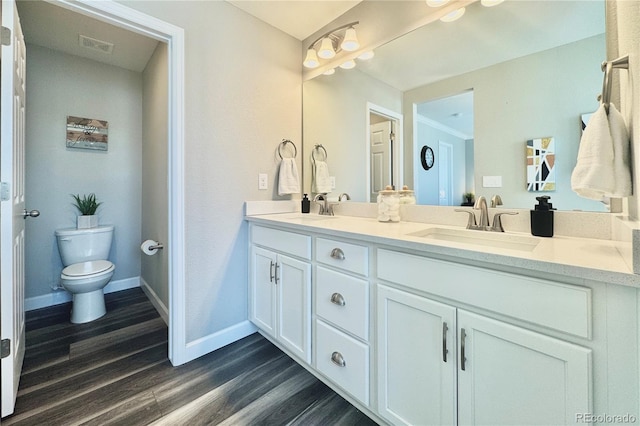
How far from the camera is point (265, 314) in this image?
176 centimetres

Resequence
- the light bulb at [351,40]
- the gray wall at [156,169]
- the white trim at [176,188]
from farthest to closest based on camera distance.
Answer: the gray wall at [156,169], the light bulb at [351,40], the white trim at [176,188]

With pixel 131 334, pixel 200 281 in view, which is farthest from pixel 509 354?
pixel 131 334

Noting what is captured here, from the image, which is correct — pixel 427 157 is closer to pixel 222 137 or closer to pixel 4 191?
pixel 222 137

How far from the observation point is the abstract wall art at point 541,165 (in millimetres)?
1141

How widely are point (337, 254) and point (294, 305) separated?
0.47 meters

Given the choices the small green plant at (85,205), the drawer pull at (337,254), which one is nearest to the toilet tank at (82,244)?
the small green plant at (85,205)

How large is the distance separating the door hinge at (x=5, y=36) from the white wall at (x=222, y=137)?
0.57 meters

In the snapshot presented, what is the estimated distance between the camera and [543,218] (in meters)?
1.09

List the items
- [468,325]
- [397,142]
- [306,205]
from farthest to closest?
[306,205]
[397,142]
[468,325]

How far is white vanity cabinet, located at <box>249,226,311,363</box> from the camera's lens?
1.45 meters

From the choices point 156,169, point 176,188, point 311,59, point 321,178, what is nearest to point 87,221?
point 156,169

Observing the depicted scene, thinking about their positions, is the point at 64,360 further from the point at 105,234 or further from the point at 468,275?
the point at 468,275

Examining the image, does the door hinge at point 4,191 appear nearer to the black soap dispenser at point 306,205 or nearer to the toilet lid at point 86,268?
the toilet lid at point 86,268

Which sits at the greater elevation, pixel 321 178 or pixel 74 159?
pixel 74 159
